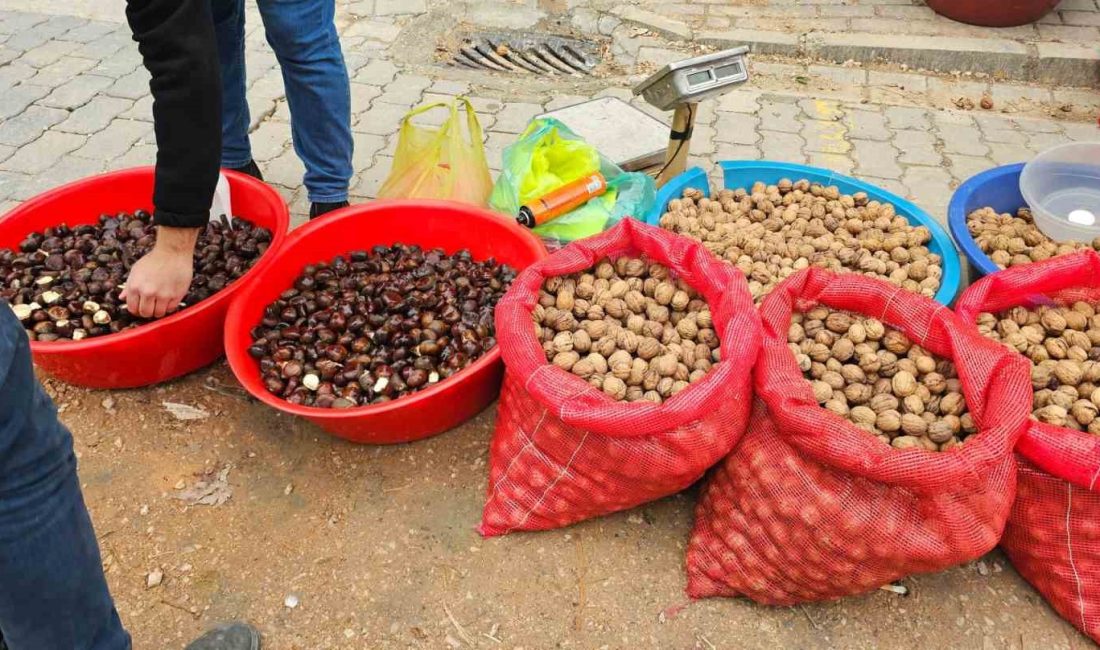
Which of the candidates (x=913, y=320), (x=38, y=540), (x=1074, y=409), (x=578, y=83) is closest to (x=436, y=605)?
(x=38, y=540)

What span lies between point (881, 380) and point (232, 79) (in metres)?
2.44

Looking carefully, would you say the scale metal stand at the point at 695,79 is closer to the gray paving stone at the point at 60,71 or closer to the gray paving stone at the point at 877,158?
the gray paving stone at the point at 877,158

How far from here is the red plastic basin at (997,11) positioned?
4.54m

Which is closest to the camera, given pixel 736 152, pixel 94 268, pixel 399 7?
pixel 94 268

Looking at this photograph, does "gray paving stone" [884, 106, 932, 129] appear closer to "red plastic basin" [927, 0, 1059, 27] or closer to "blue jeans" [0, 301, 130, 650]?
"red plastic basin" [927, 0, 1059, 27]

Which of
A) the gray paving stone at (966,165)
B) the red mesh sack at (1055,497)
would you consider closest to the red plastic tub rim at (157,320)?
the red mesh sack at (1055,497)

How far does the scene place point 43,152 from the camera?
359 centimetres

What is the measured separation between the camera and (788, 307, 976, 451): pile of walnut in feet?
5.88

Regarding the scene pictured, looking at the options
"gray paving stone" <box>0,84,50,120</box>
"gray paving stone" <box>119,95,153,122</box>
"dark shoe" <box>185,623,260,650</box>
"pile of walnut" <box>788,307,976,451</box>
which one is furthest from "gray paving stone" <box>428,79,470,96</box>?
"dark shoe" <box>185,623,260,650</box>

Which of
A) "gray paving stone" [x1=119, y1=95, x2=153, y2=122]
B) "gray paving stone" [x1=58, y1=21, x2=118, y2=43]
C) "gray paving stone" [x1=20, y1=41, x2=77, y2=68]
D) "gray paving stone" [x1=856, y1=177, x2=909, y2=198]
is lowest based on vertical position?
"gray paving stone" [x1=856, y1=177, x2=909, y2=198]

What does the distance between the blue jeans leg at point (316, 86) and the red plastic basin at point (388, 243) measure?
241 mm

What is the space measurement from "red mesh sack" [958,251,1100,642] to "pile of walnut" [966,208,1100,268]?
13.2 inches

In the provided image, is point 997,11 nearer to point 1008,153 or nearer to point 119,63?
point 1008,153

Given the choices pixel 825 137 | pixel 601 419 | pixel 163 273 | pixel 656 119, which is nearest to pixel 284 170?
pixel 163 273
